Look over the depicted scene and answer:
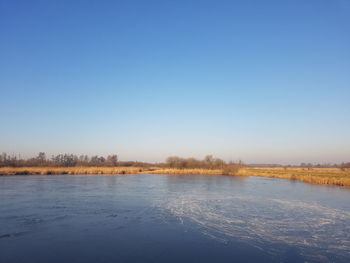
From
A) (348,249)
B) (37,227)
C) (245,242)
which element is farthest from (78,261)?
(348,249)

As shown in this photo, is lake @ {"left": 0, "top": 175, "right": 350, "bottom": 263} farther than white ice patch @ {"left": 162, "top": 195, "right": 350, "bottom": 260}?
No

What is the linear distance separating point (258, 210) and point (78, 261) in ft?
29.7

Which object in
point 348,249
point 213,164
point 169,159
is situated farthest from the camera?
point 169,159

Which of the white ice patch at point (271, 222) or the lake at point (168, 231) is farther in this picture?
the white ice patch at point (271, 222)

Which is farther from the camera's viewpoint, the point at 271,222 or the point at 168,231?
the point at 271,222

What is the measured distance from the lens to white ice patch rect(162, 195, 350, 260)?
27.1ft

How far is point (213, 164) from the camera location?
159 feet

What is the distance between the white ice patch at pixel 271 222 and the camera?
827 cm

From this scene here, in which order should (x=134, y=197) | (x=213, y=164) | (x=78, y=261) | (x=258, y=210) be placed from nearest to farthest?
1. (x=78, y=261)
2. (x=258, y=210)
3. (x=134, y=197)
4. (x=213, y=164)

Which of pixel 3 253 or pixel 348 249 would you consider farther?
pixel 348 249

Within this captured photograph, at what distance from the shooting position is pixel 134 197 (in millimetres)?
16453

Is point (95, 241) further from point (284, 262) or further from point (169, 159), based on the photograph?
point (169, 159)

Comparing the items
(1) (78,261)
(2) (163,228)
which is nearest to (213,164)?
(2) (163,228)

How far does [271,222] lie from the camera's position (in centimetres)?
1079
